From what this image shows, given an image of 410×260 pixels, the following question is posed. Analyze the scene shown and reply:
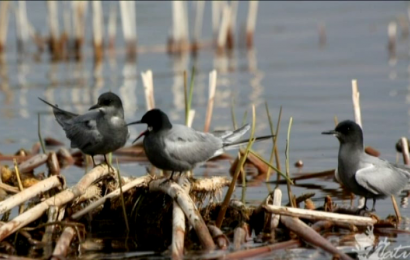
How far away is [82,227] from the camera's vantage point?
7801 millimetres

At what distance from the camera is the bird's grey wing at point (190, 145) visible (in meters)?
8.18

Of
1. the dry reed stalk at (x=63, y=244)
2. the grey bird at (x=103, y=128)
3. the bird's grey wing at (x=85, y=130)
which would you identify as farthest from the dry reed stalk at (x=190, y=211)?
the bird's grey wing at (x=85, y=130)

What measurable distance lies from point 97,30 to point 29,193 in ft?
44.6

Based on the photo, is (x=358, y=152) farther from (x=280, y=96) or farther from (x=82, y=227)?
(x=280, y=96)

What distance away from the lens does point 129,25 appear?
21.5 m

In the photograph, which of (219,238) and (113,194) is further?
(113,194)

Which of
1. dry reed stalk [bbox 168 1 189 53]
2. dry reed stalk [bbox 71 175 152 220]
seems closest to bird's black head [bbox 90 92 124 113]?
dry reed stalk [bbox 71 175 152 220]

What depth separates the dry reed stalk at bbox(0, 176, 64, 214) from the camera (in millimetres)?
7602

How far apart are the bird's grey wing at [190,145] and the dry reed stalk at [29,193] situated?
989 mm

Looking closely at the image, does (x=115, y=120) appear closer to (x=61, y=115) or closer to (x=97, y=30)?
(x=61, y=115)

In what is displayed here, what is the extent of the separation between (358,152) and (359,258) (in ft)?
4.24

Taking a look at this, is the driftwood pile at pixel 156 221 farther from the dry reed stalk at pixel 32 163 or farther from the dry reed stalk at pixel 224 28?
the dry reed stalk at pixel 224 28

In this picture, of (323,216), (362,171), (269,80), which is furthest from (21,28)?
(323,216)

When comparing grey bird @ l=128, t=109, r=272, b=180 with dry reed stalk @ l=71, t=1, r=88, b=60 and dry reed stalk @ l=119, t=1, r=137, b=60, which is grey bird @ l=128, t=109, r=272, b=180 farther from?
dry reed stalk @ l=71, t=1, r=88, b=60
